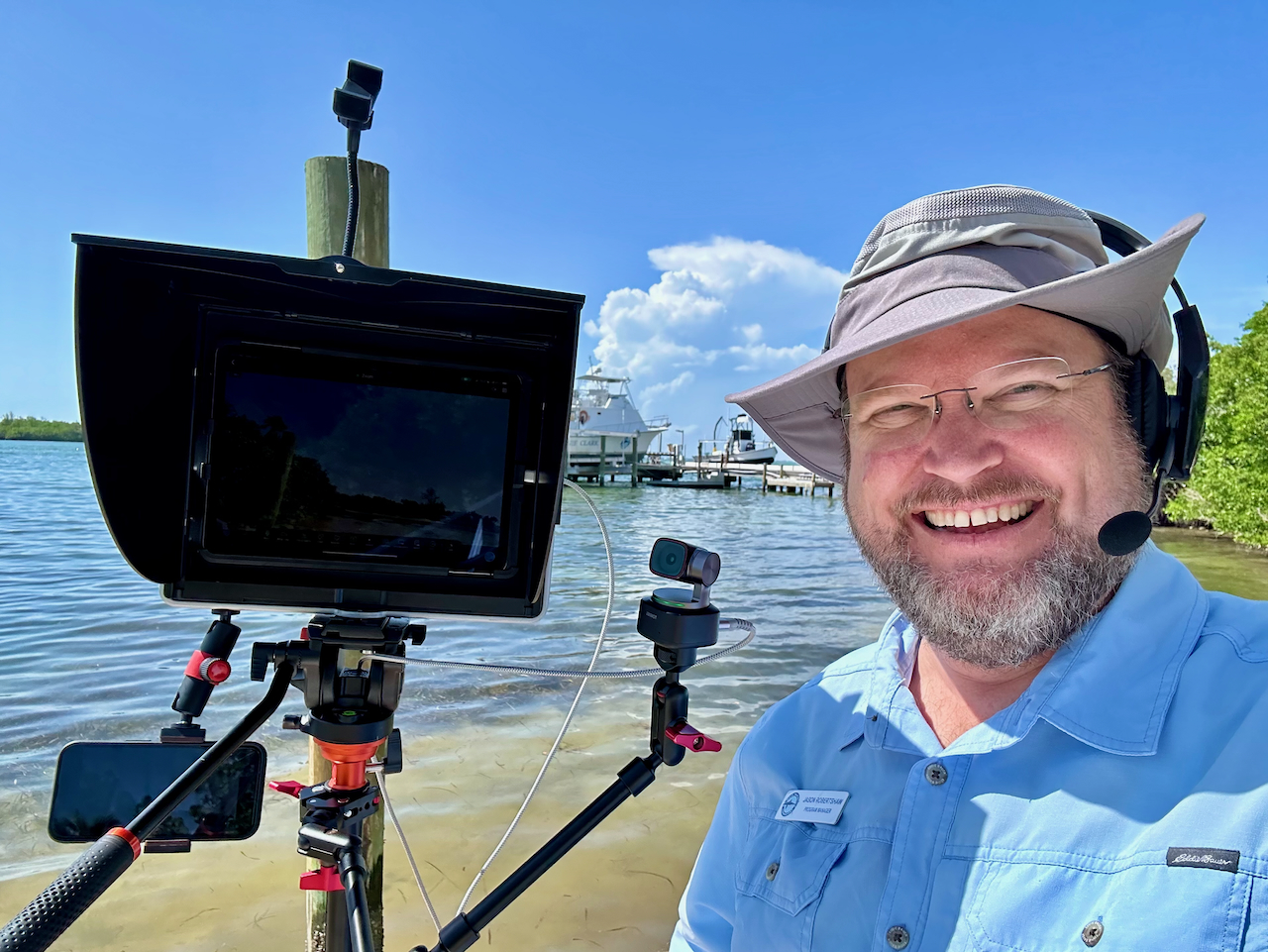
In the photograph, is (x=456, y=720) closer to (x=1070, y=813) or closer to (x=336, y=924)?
(x=336, y=924)

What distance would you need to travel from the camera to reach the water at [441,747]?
11.3 feet

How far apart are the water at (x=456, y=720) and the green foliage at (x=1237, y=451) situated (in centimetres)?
1478

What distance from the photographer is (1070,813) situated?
1157mm

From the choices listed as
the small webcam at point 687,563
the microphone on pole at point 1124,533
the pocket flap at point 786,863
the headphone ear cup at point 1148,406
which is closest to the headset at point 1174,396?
the headphone ear cup at point 1148,406

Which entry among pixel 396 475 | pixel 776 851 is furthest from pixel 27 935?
pixel 776 851

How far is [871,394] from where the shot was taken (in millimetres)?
1614

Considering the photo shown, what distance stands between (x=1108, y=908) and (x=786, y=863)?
55cm

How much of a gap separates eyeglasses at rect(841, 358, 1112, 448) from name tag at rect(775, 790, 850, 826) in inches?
28.2

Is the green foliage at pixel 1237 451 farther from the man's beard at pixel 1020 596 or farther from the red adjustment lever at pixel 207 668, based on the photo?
the red adjustment lever at pixel 207 668

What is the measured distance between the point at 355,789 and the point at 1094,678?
129cm

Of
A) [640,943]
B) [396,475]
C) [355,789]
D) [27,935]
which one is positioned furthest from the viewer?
[640,943]

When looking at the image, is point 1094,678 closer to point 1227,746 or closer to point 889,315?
point 1227,746

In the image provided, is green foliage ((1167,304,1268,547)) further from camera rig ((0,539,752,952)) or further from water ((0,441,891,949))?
camera rig ((0,539,752,952))

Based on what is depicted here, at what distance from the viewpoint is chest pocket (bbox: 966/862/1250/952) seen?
995mm
